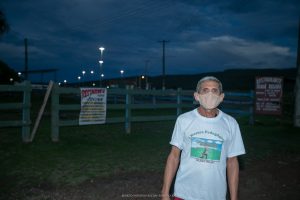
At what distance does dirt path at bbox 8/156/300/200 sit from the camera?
17.8ft

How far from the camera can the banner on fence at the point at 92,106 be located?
10.4m

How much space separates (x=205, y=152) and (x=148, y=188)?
3.20 meters

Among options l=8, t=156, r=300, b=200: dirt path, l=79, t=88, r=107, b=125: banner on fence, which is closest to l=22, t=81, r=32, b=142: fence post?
l=79, t=88, r=107, b=125: banner on fence

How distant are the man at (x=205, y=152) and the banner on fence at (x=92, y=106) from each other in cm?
757

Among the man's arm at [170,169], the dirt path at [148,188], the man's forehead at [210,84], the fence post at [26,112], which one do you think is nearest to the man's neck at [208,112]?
the man's forehead at [210,84]

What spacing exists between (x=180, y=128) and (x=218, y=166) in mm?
416

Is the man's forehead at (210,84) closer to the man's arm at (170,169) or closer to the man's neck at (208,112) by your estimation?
the man's neck at (208,112)

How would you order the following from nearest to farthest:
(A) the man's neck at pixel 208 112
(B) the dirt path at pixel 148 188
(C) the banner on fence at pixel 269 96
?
(A) the man's neck at pixel 208 112 → (B) the dirt path at pixel 148 188 → (C) the banner on fence at pixel 269 96

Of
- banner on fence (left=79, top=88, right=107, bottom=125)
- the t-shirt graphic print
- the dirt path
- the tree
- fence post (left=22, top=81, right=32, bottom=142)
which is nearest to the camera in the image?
the t-shirt graphic print

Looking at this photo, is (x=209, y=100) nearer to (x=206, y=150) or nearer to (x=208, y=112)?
(x=208, y=112)

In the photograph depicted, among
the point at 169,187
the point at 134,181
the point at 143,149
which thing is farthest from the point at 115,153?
the point at 169,187

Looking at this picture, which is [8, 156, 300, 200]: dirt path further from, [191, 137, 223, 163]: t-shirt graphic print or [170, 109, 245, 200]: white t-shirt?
[191, 137, 223, 163]: t-shirt graphic print

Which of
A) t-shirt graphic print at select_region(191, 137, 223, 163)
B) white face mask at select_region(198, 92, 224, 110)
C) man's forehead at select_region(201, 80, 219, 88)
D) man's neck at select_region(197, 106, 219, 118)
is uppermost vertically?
man's forehead at select_region(201, 80, 219, 88)

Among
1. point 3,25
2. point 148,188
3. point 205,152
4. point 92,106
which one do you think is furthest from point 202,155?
point 3,25
